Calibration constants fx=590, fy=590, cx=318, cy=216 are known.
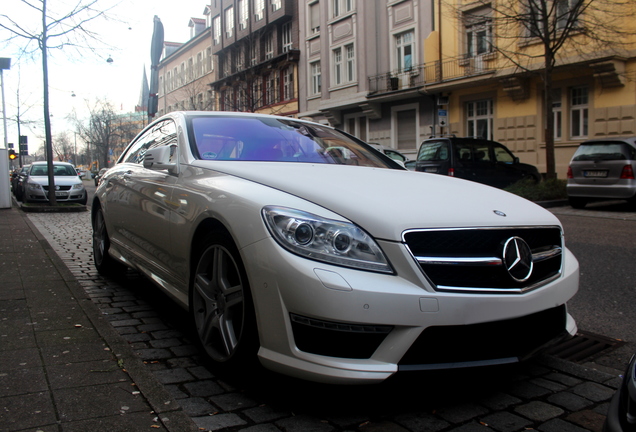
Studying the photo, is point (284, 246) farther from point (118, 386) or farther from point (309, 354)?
point (118, 386)

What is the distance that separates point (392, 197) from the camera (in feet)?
9.28

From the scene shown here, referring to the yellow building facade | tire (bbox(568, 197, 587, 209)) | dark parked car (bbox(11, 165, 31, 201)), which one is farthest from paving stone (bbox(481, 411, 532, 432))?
dark parked car (bbox(11, 165, 31, 201))

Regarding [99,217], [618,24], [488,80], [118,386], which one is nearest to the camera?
[118,386]

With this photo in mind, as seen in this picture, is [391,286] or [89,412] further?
[89,412]

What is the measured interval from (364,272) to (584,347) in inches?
79.3

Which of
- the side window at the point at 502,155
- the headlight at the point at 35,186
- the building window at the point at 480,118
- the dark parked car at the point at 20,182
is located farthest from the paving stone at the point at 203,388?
the building window at the point at 480,118

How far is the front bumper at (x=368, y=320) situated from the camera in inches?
94.4

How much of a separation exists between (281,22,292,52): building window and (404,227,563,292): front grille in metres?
36.2

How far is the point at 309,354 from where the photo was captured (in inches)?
98.0

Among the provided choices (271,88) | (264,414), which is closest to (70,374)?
(264,414)

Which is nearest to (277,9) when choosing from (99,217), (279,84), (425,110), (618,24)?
(279,84)

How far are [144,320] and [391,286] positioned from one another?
2485 mm

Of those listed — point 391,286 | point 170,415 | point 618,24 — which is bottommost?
point 170,415

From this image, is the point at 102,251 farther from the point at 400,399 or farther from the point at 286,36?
the point at 286,36
